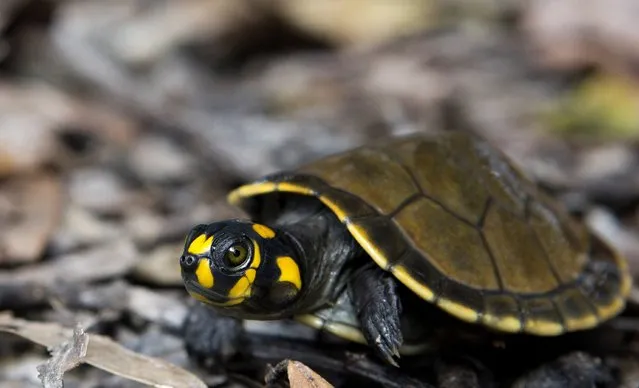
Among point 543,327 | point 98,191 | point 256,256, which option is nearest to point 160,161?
point 98,191

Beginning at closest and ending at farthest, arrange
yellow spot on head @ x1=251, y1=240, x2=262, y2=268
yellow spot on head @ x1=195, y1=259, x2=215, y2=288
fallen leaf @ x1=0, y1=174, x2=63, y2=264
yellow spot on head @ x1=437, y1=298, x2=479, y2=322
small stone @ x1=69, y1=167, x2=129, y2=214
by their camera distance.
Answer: yellow spot on head @ x1=195, y1=259, x2=215, y2=288
yellow spot on head @ x1=251, y1=240, x2=262, y2=268
yellow spot on head @ x1=437, y1=298, x2=479, y2=322
fallen leaf @ x1=0, y1=174, x2=63, y2=264
small stone @ x1=69, y1=167, x2=129, y2=214

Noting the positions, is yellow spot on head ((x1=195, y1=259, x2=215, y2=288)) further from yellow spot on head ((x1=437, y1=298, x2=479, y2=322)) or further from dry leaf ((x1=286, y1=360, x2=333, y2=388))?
yellow spot on head ((x1=437, y1=298, x2=479, y2=322))

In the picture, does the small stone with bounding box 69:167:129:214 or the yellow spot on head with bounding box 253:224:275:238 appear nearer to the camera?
the yellow spot on head with bounding box 253:224:275:238

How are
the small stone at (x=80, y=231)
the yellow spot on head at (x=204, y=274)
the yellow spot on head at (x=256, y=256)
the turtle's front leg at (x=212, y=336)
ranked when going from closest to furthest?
1. the yellow spot on head at (x=204, y=274)
2. the yellow spot on head at (x=256, y=256)
3. the turtle's front leg at (x=212, y=336)
4. the small stone at (x=80, y=231)

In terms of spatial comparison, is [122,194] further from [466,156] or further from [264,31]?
[264,31]

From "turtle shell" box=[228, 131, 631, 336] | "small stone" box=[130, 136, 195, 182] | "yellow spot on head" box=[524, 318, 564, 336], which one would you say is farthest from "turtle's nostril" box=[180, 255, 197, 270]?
"small stone" box=[130, 136, 195, 182]

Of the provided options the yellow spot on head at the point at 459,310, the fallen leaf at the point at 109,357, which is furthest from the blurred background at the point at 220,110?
the yellow spot on head at the point at 459,310

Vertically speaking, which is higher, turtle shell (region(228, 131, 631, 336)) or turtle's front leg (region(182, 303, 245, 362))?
turtle shell (region(228, 131, 631, 336))

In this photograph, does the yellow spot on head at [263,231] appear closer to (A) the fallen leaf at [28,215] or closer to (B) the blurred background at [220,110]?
(B) the blurred background at [220,110]

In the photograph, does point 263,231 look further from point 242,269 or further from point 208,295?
point 208,295
